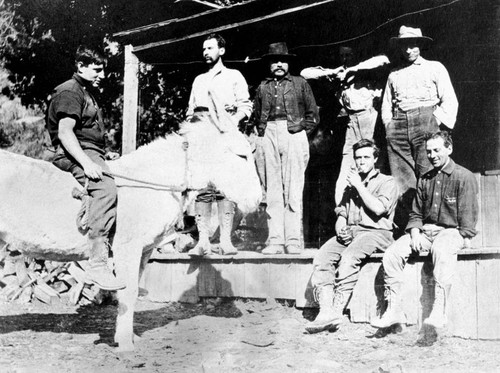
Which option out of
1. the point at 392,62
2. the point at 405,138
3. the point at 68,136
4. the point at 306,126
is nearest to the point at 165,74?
the point at 392,62

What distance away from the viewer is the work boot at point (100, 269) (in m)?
5.44

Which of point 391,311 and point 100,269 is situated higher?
point 100,269

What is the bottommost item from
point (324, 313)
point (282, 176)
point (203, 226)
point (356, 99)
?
point (324, 313)

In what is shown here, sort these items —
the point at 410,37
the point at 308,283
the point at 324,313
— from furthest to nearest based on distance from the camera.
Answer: the point at 410,37 < the point at 308,283 < the point at 324,313

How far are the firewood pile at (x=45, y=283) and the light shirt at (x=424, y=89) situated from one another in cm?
475

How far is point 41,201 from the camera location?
222 inches

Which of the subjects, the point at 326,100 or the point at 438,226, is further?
the point at 326,100

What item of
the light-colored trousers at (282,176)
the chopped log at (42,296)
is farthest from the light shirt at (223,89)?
the chopped log at (42,296)

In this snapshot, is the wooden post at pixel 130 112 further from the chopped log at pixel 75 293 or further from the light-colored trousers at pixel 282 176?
the light-colored trousers at pixel 282 176

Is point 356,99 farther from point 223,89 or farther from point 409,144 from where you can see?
point 223,89

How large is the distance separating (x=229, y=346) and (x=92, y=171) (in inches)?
82.0

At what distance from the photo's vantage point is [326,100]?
11.1 meters

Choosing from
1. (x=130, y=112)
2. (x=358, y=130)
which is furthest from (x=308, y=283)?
(x=130, y=112)

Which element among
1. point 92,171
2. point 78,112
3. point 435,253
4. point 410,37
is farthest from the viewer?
point 410,37
